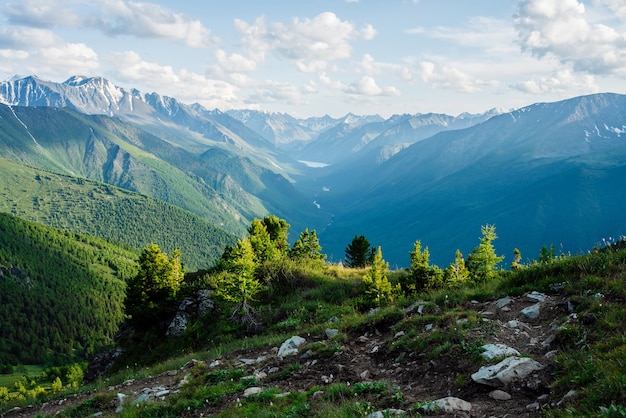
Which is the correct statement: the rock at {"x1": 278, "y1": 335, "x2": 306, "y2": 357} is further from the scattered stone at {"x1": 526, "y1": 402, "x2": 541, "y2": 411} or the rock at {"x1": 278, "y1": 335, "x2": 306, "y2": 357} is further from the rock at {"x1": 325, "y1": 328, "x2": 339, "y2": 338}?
the scattered stone at {"x1": 526, "y1": 402, "x2": 541, "y2": 411}

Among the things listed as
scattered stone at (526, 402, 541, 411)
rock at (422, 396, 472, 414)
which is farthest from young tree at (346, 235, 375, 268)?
scattered stone at (526, 402, 541, 411)

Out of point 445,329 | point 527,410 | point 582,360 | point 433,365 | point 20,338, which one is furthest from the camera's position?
point 20,338

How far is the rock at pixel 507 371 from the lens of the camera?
918 centimetres

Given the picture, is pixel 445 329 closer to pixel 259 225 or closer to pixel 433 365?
pixel 433 365

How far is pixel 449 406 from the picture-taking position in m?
8.56

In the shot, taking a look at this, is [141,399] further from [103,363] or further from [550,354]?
[103,363]

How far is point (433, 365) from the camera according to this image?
1120 cm

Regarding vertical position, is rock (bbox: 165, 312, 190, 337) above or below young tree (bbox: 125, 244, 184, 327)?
below

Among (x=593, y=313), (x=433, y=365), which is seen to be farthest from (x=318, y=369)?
(x=593, y=313)

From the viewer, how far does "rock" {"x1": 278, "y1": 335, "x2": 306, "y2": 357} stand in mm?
15434

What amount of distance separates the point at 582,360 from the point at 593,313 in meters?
2.90

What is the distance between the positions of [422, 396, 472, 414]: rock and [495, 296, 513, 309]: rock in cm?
661

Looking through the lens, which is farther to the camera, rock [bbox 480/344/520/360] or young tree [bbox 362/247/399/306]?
young tree [bbox 362/247/399/306]

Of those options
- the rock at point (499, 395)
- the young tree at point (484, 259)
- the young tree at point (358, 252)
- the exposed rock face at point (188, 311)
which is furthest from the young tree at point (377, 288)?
the young tree at point (358, 252)
